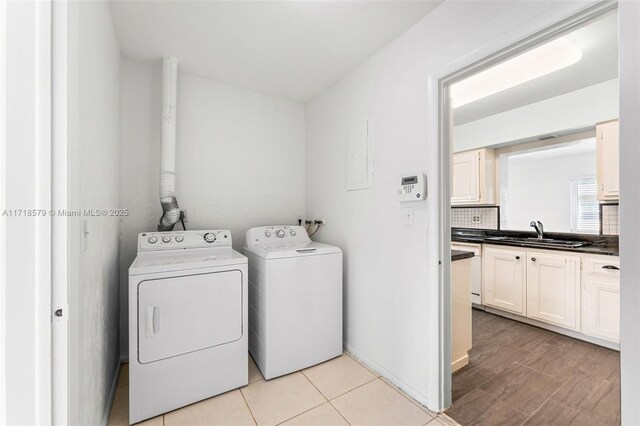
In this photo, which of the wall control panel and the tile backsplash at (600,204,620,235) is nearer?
the wall control panel

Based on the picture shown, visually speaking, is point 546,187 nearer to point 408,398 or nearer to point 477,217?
point 477,217

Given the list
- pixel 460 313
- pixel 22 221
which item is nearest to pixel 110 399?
pixel 22 221

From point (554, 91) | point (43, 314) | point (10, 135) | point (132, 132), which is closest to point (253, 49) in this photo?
point (132, 132)

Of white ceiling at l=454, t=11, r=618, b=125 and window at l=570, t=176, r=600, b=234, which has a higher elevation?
white ceiling at l=454, t=11, r=618, b=125

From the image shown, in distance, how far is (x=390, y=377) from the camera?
1.89 m

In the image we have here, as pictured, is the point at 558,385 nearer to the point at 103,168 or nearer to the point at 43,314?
the point at 43,314

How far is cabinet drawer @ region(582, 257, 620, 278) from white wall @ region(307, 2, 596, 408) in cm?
196

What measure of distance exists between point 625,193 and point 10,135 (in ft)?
6.14

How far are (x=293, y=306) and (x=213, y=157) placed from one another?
1529 mm

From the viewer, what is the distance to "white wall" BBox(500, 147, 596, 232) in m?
4.29

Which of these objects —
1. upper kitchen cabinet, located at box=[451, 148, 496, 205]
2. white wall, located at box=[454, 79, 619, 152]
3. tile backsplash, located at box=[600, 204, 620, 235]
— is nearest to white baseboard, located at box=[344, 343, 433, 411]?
upper kitchen cabinet, located at box=[451, 148, 496, 205]

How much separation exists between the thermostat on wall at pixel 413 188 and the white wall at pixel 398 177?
50 mm

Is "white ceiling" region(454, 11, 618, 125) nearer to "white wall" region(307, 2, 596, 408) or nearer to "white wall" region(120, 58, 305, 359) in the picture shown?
"white wall" region(307, 2, 596, 408)

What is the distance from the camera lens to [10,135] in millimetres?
733
